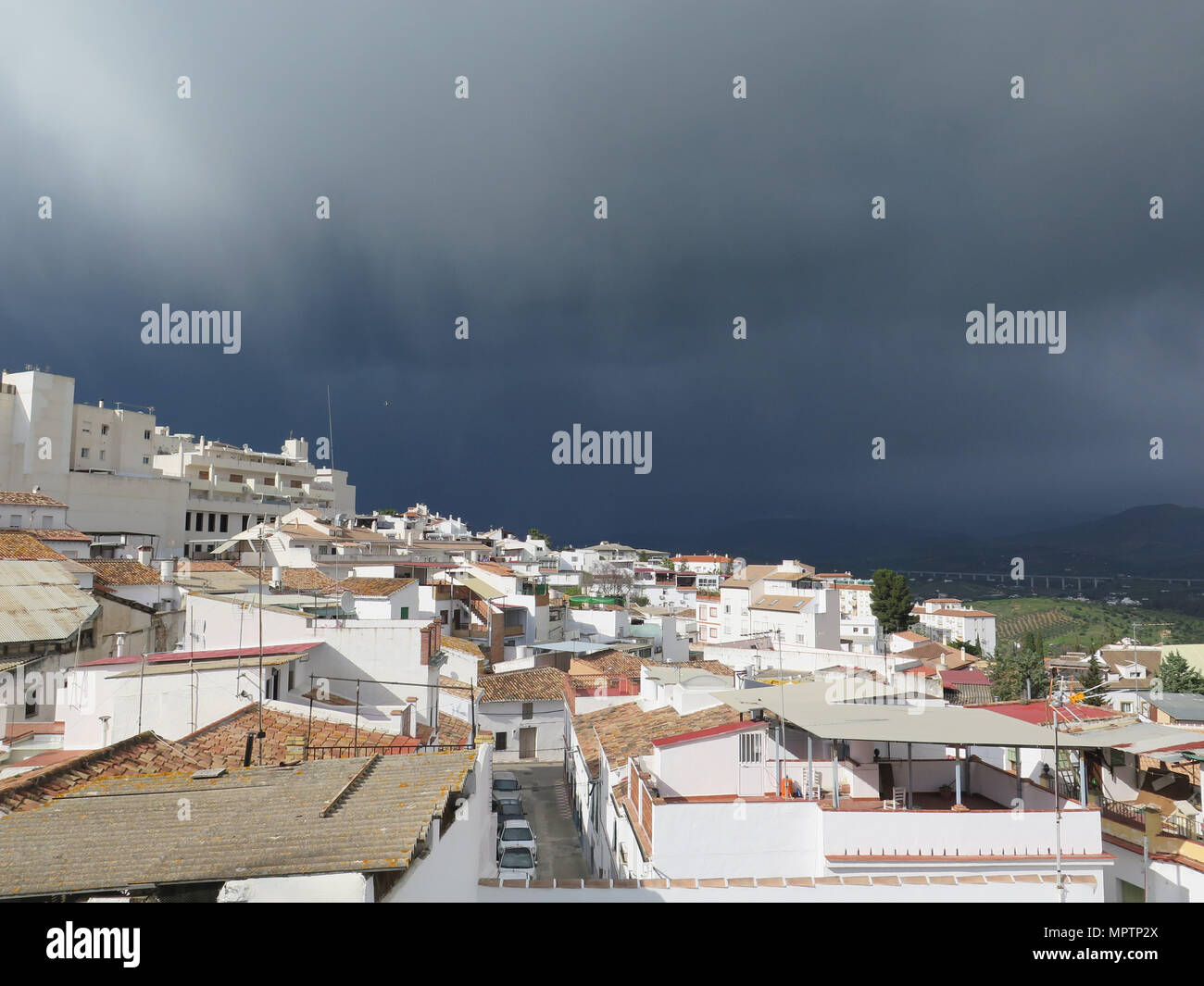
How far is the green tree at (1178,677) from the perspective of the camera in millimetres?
46259

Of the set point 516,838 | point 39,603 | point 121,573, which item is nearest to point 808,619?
point 516,838

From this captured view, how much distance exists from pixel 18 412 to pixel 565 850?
53559mm

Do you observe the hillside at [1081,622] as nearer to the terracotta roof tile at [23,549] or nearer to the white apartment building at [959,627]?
the white apartment building at [959,627]

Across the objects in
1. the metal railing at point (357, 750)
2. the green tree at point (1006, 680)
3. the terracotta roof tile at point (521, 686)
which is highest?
the metal railing at point (357, 750)

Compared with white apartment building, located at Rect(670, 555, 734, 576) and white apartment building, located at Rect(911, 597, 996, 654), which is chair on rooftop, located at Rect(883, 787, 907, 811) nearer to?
white apartment building, located at Rect(911, 597, 996, 654)

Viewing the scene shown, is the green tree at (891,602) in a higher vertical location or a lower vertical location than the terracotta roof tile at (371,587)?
lower

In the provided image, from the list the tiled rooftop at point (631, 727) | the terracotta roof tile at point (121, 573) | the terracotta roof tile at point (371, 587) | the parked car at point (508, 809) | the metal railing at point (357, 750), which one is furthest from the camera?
the terracotta roof tile at point (371, 587)

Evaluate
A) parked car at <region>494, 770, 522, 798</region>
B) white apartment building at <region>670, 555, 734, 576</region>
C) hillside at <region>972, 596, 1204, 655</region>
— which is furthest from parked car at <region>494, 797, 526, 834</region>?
white apartment building at <region>670, 555, 734, 576</region>

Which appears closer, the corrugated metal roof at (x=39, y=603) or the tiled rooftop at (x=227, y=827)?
the tiled rooftop at (x=227, y=827)

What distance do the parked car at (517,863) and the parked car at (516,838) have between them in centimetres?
14

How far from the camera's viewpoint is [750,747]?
15.9m

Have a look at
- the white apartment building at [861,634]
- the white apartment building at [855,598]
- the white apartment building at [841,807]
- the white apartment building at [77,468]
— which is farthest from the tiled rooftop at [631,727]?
the white apartment building at [855,598]

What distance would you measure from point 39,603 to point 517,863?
1552 centimetres
